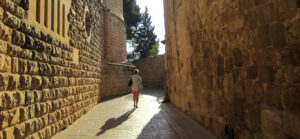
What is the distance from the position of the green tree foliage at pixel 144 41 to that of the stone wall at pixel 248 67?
998 inches

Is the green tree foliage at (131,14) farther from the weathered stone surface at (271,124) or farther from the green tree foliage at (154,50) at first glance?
the weathered stone surface at (271,124)

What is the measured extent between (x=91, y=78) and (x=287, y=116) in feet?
20.3

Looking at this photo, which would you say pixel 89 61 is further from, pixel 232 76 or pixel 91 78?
pixel 232 76

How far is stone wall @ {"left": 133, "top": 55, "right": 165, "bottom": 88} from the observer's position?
19348 mm

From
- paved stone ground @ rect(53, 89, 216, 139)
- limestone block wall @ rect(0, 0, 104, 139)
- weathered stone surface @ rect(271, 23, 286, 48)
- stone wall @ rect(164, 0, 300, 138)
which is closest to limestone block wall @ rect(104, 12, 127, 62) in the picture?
limestone block wall @ rect(0, 0, 104, 139)

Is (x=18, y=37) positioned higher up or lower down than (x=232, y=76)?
higher up

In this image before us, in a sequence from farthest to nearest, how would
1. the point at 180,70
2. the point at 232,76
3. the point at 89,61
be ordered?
the point at 89,61
the point at 180,70
the point at 232,76

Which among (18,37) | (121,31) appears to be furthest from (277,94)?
(121,31)

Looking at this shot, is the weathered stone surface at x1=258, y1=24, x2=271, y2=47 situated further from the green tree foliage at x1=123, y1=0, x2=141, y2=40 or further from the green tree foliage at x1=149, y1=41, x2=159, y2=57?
the green tree foliage at x1=149, y1=41, x2=159, y2=57

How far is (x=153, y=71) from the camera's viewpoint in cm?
1992

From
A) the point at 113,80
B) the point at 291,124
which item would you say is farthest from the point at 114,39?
the point at 291,124

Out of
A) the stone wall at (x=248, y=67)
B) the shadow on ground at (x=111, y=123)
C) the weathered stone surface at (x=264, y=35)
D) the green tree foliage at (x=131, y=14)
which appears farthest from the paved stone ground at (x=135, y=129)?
the green tree foliage at (x=131, y=14)

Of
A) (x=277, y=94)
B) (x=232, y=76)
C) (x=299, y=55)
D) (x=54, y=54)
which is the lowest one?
(x=277, y=94)

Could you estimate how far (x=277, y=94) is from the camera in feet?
6.62
